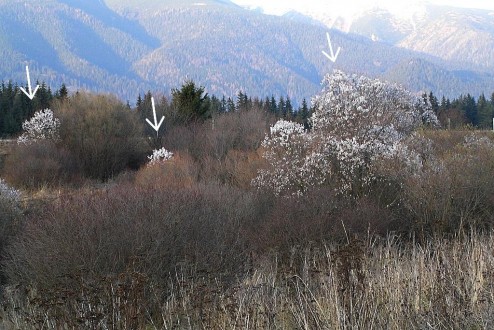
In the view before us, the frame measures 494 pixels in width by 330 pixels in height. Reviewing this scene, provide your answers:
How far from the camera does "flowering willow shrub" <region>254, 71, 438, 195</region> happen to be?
69.1 ft

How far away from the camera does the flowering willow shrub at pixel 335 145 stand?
69.1ft

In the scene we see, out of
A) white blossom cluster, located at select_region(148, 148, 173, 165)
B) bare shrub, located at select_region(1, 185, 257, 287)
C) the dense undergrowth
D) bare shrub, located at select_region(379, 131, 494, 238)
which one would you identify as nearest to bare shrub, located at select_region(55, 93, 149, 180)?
the dense undergrowth

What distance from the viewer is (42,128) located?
36.2m

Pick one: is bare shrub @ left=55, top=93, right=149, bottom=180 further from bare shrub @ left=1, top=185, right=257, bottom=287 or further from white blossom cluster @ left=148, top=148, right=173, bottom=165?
bare shrub @ left=1, top=185, right=257, bottom=287

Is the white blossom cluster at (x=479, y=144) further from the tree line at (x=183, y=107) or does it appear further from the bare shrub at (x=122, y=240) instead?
the bare shrub at (x=122, y=240)

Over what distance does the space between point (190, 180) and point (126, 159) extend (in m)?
12.9

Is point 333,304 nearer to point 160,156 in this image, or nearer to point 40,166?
point 160,156

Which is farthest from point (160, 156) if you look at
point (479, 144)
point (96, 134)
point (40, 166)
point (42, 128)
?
point (479, 144)

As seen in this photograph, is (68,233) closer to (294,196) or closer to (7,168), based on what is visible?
(294,196)

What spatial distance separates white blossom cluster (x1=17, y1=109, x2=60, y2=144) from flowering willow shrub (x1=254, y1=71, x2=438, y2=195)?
1678cm

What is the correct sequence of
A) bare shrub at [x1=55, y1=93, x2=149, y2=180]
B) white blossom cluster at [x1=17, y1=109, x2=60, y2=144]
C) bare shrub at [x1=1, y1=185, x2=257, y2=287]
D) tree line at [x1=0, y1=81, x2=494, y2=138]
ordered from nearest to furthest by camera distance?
bare shrub at [x1=1, y1=185, x2=257, y2=287] < white blossom cluster at [x1=17, y1=109, x2=60, y2=144] < bare shrub at [x1=55, y1=93, x2=149, y2=180] < tree line at [x1=0, y1=81, x2=494, y2=138]

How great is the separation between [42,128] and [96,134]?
312 centimetres

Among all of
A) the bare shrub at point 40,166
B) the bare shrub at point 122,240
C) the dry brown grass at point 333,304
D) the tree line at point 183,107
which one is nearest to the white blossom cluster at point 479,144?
the tree line at point 183,107

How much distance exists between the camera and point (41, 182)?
1272 inches
